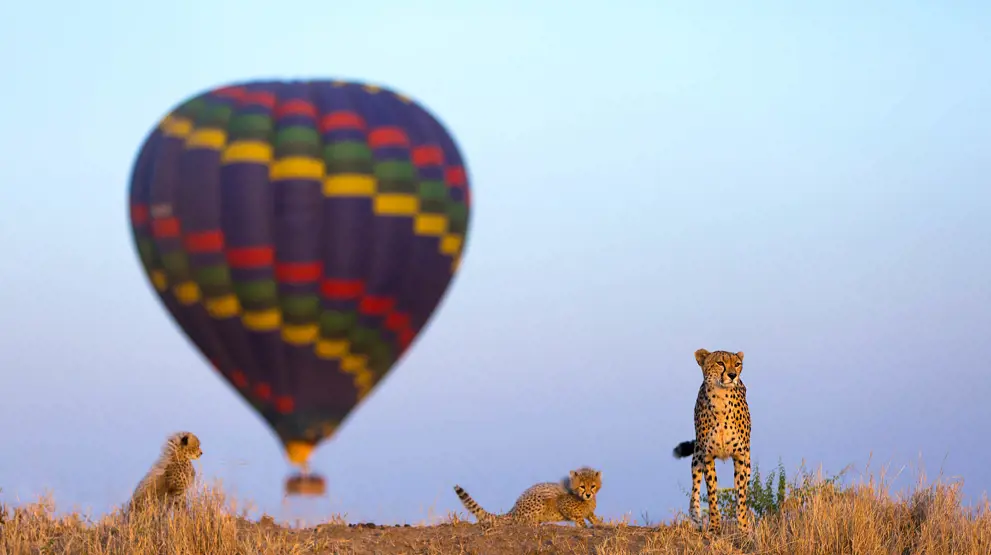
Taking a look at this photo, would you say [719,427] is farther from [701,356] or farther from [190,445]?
[190,445]

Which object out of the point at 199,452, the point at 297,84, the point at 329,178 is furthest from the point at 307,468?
the point at 199,452

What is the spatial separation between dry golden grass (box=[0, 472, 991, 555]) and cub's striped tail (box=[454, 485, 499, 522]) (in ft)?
2.60

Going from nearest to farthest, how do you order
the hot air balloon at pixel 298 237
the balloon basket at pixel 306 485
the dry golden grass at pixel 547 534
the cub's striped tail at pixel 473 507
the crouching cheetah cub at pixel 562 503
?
the dry golden grass at pixel 547 534 < the crouching cheetah cub at pixel 562 503 < the cub's striped tail at pixel 473 507 < the balloon basket at pixel 306 485 < the hot air balloon at pixel 298 237

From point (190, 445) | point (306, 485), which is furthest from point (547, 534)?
point (306, 485)

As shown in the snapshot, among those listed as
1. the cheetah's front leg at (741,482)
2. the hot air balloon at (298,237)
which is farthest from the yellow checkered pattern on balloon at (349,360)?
the cheetah's front leg at (741,482)

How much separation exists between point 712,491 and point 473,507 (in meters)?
3.15

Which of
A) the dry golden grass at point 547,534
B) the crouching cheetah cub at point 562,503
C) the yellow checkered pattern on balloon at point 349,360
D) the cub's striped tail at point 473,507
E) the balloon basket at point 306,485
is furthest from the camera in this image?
the yellow checkered pattern on balloon at point 349,360

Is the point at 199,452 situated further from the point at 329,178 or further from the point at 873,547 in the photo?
the point at 329,178

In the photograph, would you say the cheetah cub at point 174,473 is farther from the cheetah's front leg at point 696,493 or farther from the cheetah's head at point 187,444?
the cheetah's front leg at point 696,493

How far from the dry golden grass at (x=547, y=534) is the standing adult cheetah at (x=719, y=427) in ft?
1.67

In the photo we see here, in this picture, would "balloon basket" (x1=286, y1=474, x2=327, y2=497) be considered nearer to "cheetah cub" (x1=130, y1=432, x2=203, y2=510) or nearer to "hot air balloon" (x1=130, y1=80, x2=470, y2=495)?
"hot air balloon" (x1=130, y1=80, x2=470, y2=495)

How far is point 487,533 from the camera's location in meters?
14.8

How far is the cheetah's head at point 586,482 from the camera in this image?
1595 cm

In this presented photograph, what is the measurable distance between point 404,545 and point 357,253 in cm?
1052
